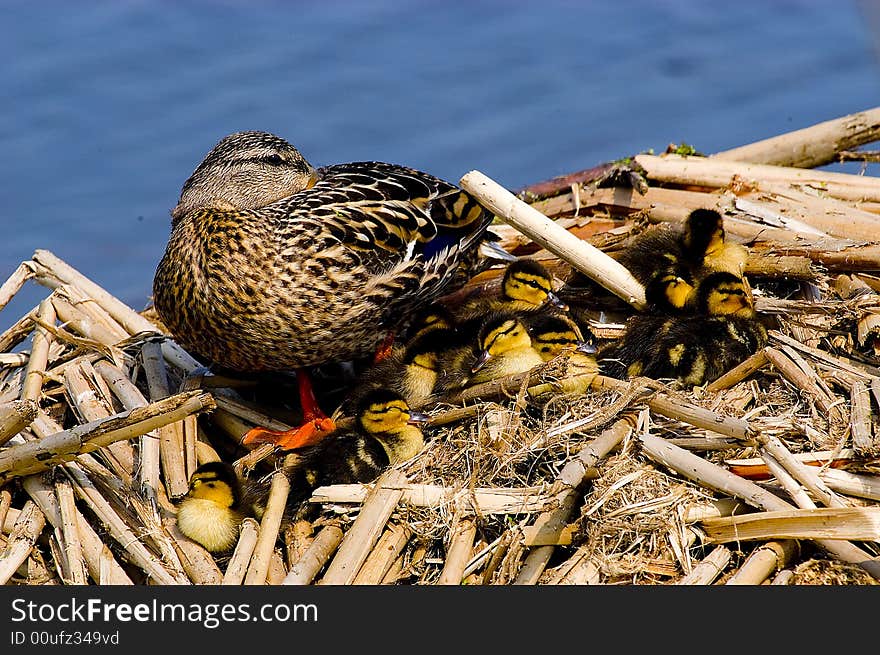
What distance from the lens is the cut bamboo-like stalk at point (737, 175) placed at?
211 inches

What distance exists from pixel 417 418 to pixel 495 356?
38 cm

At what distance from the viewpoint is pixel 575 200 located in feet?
18.2

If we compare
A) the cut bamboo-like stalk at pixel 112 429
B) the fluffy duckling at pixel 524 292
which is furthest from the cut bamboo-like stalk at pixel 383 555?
the fluffy duckling at pixel 524 292

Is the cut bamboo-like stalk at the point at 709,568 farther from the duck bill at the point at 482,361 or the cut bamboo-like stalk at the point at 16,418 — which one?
the cut bamboo-like stalk at the point at 16,418

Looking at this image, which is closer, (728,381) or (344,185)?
(728,381)

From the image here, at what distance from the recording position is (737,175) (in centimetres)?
541

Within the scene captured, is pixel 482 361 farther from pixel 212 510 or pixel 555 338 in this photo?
pixel 212 510

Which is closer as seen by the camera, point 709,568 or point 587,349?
point 709,568

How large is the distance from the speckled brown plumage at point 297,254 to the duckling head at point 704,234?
86cm

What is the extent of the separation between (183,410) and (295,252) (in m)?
0.86

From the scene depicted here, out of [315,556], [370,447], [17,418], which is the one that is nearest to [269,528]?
[315,556]

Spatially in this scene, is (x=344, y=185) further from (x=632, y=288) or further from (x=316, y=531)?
(x=316, y=531)

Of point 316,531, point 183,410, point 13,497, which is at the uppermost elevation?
point 183,410

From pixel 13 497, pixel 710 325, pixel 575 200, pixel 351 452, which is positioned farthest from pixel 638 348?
pixel 13 497
